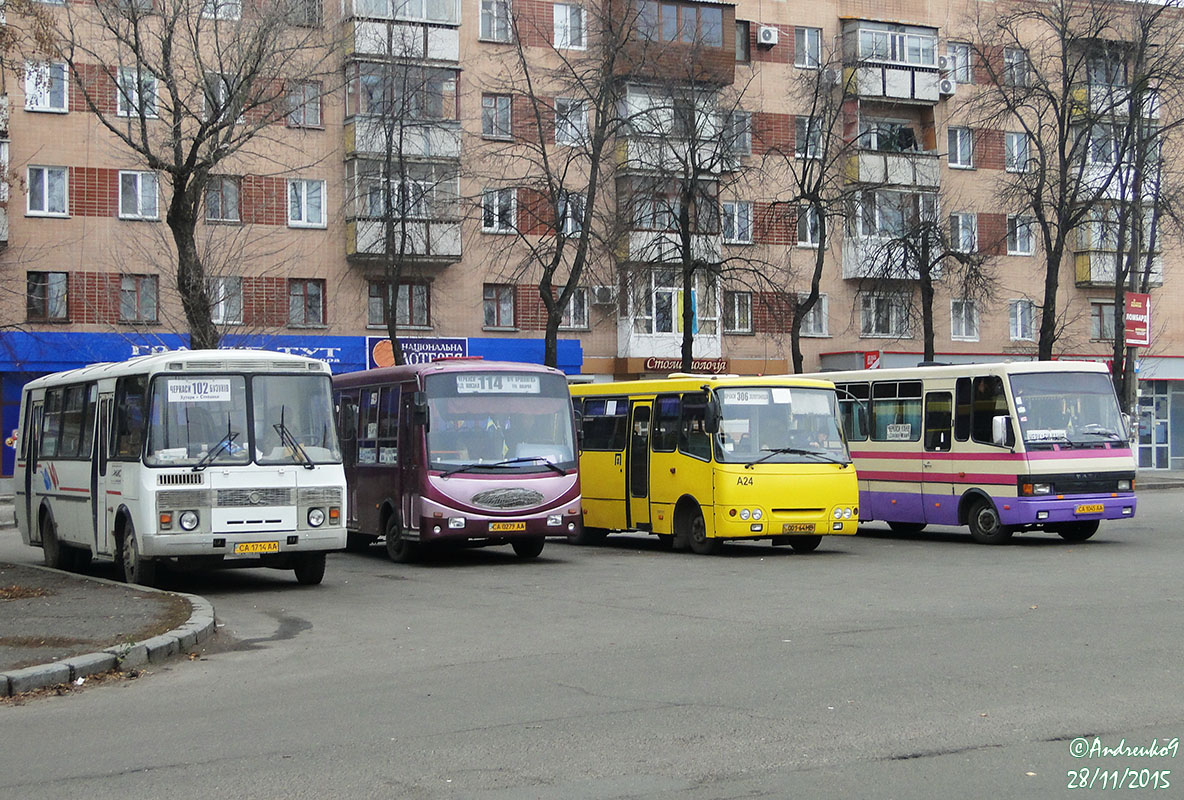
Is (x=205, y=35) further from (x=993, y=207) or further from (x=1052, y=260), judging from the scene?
(x=993, y=207)

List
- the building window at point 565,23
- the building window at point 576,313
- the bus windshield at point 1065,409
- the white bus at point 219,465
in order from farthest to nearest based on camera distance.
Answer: the building window at point 576,313
the building window at point 565,23
the bus windshield at point 1065,409
the white bus at point 219,465

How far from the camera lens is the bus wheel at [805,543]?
879 inches

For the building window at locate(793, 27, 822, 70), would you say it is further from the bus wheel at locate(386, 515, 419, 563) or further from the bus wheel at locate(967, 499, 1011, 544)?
the bus wheel at locate(386, 515, 419, 563)

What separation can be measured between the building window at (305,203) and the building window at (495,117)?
5446 mm

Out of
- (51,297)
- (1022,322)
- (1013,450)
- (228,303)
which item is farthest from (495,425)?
(1022,322)

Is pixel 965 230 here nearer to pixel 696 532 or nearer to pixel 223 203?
pixel 223 203

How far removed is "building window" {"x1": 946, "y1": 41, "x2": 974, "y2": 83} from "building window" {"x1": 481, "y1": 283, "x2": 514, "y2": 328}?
56.7ft

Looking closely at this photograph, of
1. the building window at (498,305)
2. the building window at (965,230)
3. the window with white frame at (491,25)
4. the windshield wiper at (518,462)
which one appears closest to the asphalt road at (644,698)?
the windshield wiper at (518,462)

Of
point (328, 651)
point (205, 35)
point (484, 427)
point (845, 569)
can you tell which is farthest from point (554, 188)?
point (328, 651)

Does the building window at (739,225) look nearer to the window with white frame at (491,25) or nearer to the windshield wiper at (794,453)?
the window with white frame at (491,25)

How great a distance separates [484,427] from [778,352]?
103 ft

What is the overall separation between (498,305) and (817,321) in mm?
11407

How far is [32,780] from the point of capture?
7.41m

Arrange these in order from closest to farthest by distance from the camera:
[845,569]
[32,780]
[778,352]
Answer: [32,780] → [845,569] → [778,352]
